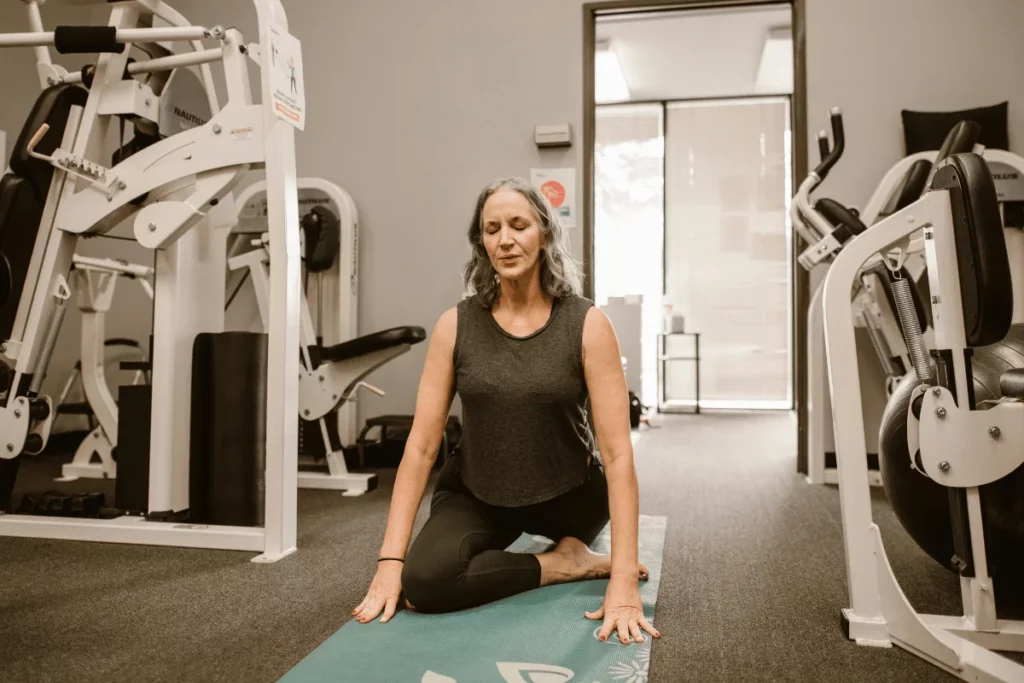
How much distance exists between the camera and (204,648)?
136 cm

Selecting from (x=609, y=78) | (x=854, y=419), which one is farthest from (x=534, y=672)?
(x=609, y=78)

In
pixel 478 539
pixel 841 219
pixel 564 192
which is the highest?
pixel 564 192

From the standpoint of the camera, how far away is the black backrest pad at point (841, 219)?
235 centimetres

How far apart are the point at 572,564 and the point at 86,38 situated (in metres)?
1.94

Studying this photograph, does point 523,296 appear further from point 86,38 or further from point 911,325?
point 86,38

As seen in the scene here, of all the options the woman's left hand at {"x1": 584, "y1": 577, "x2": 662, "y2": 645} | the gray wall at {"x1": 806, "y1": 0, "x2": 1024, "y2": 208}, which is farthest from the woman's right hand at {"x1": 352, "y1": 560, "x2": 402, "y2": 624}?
the gray wall at {"x1": 806, "y1": 0, "x2": 1024, "y2": 208}

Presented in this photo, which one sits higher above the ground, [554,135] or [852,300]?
[554,135]

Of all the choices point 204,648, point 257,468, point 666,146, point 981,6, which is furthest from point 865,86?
point 666,146

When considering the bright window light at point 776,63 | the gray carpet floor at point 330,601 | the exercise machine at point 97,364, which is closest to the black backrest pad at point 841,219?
the gray carpet floor at point 330,601

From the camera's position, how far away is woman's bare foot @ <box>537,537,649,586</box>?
1663mm

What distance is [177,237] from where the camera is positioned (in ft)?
6.95

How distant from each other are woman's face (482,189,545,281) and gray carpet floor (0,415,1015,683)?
0.80 meters

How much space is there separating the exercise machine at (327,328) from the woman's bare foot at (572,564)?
4.12 feet

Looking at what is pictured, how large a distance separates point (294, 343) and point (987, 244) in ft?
5.39
